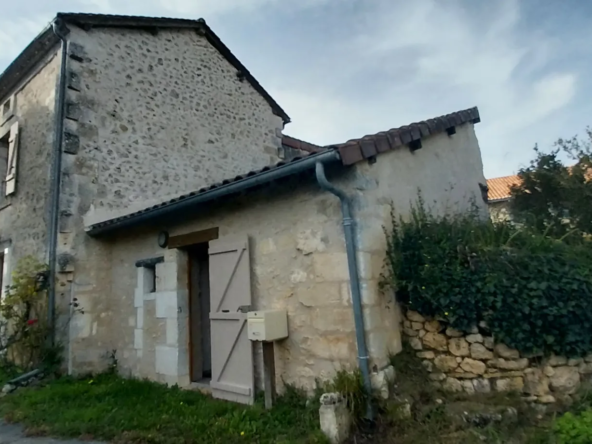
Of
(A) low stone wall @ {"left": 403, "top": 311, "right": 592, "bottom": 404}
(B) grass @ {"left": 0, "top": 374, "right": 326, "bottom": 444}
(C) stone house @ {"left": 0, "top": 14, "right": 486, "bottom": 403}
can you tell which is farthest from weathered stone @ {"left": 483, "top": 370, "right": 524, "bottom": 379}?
(B) grass @ {"left": 0, "top": 374, "right": 326, "bottom": 444}

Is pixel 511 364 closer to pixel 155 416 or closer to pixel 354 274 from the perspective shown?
pixel 354 274

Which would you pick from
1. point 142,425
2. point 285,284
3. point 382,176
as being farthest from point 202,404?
point 382,176

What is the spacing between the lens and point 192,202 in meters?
4.79

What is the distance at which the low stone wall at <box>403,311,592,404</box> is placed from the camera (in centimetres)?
365

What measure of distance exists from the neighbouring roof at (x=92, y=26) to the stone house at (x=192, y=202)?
33mm

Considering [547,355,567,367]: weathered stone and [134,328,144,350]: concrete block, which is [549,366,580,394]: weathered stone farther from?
[134,328,144,350]: concrete block

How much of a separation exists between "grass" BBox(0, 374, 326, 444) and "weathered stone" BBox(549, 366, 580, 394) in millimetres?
2157

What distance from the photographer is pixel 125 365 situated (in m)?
6.25

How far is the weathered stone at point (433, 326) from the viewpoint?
3.99m

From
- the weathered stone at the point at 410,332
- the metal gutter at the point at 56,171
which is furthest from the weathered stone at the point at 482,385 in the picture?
the metal gutter at the point at 56,171

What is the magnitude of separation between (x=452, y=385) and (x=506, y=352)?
0.58 m

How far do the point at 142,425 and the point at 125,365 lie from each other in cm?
264

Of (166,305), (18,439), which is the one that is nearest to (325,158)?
(166,305)

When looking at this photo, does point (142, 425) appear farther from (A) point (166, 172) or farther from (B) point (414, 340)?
(A) point (166, 172)
